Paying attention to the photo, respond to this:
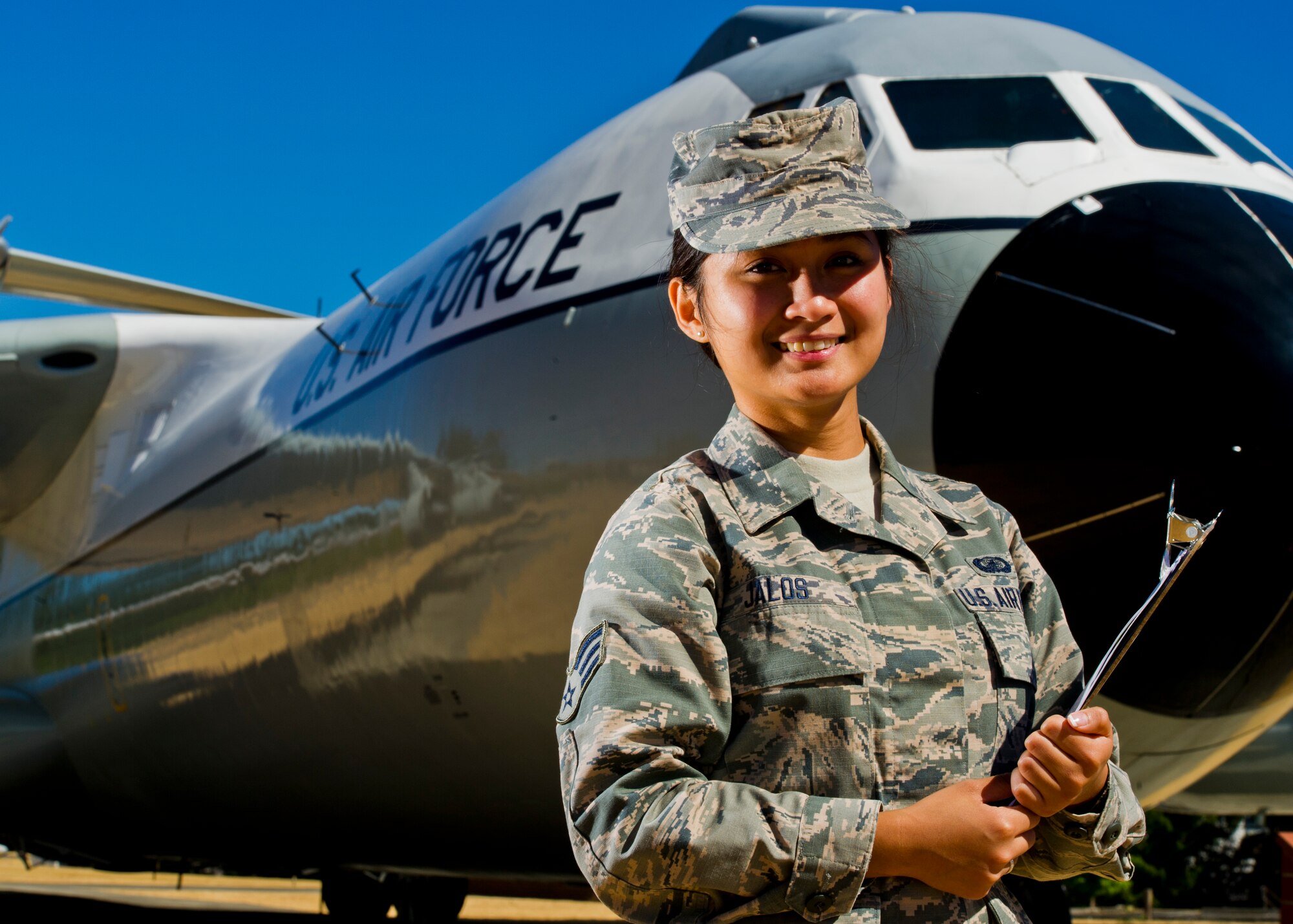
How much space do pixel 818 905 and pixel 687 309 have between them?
27.4 inches

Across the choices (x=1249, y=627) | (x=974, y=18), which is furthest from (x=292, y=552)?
(x=1249, y=627)

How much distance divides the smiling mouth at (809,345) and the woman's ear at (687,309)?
145mm

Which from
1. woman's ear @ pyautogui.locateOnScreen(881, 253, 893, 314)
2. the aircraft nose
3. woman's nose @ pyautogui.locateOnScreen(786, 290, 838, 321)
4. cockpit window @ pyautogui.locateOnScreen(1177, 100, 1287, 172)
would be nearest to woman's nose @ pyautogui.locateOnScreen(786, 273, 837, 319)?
woman's nose @ pyautogui.locateOnScreen(786, 290, 838, 321)

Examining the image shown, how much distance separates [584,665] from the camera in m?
1.24

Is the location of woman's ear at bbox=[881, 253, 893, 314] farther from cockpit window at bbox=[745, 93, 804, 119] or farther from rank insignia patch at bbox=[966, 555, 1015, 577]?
cockpit window at bbox=[745, 93, 804, 119]

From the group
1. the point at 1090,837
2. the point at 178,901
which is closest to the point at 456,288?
the point at 1090,837

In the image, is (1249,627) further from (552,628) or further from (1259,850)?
(1259,850)

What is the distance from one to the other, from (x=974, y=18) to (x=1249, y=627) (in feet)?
7.17

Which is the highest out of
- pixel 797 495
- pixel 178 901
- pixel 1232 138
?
pixel 1232 138

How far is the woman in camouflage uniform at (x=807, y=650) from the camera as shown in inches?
44.8

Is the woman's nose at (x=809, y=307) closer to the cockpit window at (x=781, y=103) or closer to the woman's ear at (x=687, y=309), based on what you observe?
the woman's ear at (x=687, y=309)

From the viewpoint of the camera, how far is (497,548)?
154 inches

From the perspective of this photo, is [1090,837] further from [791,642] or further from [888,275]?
[888,275]

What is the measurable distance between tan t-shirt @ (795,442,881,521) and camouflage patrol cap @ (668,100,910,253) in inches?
10.6
